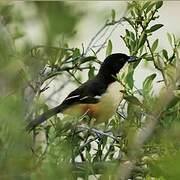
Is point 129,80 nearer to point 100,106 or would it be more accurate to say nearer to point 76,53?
point 76,53

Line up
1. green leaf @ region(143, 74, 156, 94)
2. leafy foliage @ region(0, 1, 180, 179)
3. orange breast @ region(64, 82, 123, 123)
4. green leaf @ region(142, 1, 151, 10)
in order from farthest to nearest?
orange breast @ region(64, 82, 123, 123), green leaf @ region(142, 1, 151, 10), green leaf @ region(143, 74, 156, 94), leafy foliage @ region(0, 1, 180, 179)

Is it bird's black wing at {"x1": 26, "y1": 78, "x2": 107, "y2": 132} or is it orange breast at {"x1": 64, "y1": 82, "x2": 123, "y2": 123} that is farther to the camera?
bird's black wing at {"x1": 26, "y1": 78, "x2": 107, "y2": 132}

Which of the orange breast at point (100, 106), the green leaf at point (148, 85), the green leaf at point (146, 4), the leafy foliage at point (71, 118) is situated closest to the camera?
the leafy foliage at point (71, 118)

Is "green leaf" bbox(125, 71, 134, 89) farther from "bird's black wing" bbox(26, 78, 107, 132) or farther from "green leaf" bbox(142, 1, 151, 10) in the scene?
"bird's black wing" bbox(26, 78, 107, 132)

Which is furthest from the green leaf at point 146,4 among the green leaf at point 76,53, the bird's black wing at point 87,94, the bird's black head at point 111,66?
the bird's black head at point 111,66

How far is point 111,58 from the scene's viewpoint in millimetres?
3160

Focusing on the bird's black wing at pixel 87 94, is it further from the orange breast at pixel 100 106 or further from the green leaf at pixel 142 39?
the green leaf at pixel 142 39

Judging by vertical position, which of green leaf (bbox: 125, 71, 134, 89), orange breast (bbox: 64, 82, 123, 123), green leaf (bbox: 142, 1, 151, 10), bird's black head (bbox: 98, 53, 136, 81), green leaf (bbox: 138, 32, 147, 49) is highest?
bird's black head (bbox: 98, 53, 136, 81)

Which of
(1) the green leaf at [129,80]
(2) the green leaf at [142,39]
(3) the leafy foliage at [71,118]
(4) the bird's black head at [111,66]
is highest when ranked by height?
(4) the bird's black head at [111,66]

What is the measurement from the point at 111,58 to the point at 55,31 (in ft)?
7.66

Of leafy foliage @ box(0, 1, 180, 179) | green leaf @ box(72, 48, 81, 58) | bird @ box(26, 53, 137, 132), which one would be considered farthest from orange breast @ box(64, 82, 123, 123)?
green leaf @ box(72, 48, 81, 58)

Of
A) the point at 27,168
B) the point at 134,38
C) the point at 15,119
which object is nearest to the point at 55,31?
the point at 15,119

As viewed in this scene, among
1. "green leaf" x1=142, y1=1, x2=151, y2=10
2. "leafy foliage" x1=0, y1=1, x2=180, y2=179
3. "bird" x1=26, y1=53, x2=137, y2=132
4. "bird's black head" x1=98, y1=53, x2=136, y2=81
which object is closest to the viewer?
"leafy foliage" x1=0, y1=1, x2=180, y2=179

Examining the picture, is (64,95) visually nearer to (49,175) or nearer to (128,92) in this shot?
(128,92)
